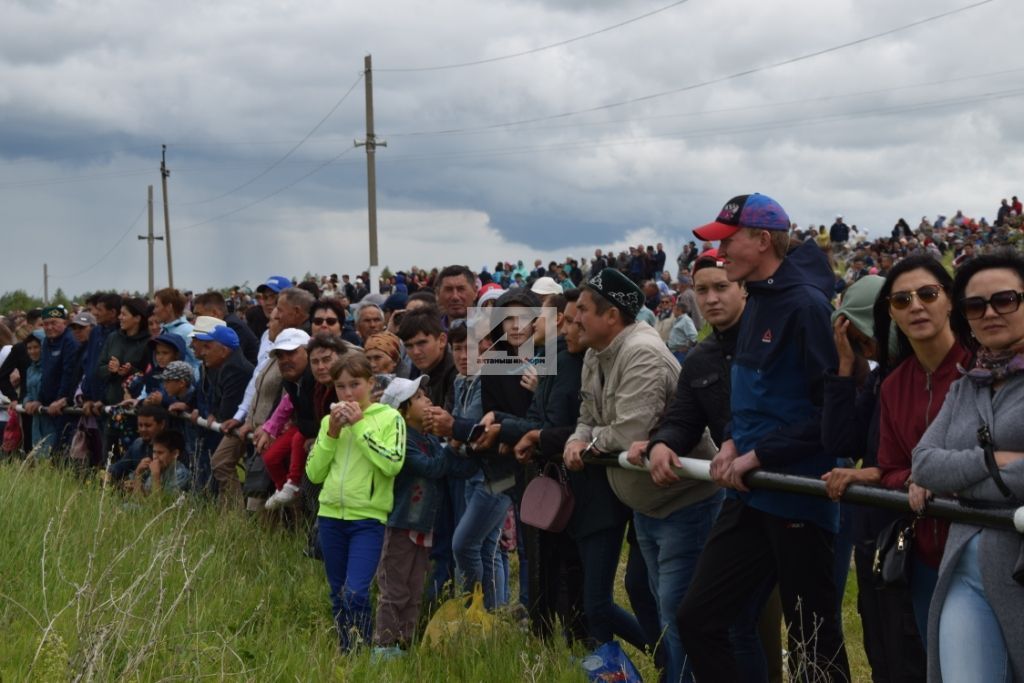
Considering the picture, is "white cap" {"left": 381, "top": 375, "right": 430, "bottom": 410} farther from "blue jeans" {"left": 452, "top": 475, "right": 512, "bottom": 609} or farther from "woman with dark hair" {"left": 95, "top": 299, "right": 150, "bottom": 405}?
"woman with dark hair" {"left": 95, "top": 299, "right": 150, "bottom": 405}

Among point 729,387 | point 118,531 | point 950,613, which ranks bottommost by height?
point 118,531

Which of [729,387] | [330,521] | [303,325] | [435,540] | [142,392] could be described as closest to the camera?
[729,387]

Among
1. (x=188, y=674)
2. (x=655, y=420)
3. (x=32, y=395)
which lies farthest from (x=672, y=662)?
(x=32, y=395)

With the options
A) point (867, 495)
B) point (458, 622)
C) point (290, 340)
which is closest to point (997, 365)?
point (867, 495)

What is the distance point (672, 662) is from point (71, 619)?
2750 mm

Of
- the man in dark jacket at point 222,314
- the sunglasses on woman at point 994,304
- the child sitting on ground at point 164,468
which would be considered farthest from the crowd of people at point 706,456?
the man in dark jacket at point 222,314

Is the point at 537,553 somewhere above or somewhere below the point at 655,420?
below

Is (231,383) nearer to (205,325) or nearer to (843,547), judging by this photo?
(205,325)

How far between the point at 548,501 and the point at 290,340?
10.4 ft

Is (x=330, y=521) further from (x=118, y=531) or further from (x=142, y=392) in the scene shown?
(x=142, y=392)

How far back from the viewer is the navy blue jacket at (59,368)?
497 inches

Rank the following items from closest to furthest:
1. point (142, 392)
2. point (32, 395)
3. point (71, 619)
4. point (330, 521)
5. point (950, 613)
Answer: point (950, 613) < point (71, 619) < point (330, 521) < point (142, 392) < point (32, 395)

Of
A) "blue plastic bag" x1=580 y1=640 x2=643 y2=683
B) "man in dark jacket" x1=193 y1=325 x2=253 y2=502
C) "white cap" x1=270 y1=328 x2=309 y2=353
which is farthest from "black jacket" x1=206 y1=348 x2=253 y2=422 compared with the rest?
"blue plastic bag" x1=580 y1=640 x2=643 y2=683

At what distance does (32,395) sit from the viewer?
44.3 feet
